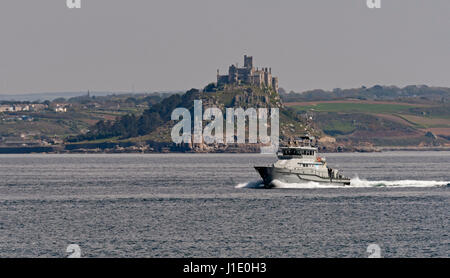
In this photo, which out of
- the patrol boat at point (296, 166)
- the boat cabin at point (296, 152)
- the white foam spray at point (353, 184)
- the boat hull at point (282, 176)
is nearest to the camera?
the boat cabin at point (296, 152)

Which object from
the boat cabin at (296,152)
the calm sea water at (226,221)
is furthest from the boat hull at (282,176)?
the boat cabin at (296,152)

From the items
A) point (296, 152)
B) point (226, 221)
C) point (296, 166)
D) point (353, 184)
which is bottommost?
point (353, 184)

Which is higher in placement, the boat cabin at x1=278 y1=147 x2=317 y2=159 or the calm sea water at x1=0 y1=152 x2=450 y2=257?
the boat cabin at x1=278 y1=147 x2=317 y2=159

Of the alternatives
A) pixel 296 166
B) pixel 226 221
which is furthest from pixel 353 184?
pixel 226 221

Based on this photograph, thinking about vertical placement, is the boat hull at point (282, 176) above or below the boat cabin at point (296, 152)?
below

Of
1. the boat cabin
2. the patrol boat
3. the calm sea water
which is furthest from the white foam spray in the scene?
the boat cabin

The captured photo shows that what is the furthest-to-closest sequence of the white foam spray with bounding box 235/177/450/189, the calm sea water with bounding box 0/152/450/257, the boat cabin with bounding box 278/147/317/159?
the white foam spray with bounding box 235/177/450/189 < the boat cabin with bounding box 278/147/317/159 < the calm sea water with bounding box 0/152/450/257

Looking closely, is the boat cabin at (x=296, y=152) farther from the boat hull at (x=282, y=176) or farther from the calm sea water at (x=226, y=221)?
the calm sea water at (x=226, y=221)

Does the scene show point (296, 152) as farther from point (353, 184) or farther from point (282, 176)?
point (353, 184)

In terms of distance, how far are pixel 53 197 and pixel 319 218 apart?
44627 mm

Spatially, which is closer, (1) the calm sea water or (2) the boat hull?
(1) the calm sea water

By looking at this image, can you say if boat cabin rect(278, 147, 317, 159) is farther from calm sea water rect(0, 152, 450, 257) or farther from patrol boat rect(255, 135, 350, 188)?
calm sea water rect(0, 152, 450, 257)

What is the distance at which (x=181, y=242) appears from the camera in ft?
220

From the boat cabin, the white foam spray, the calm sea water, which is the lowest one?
the white foam spray
